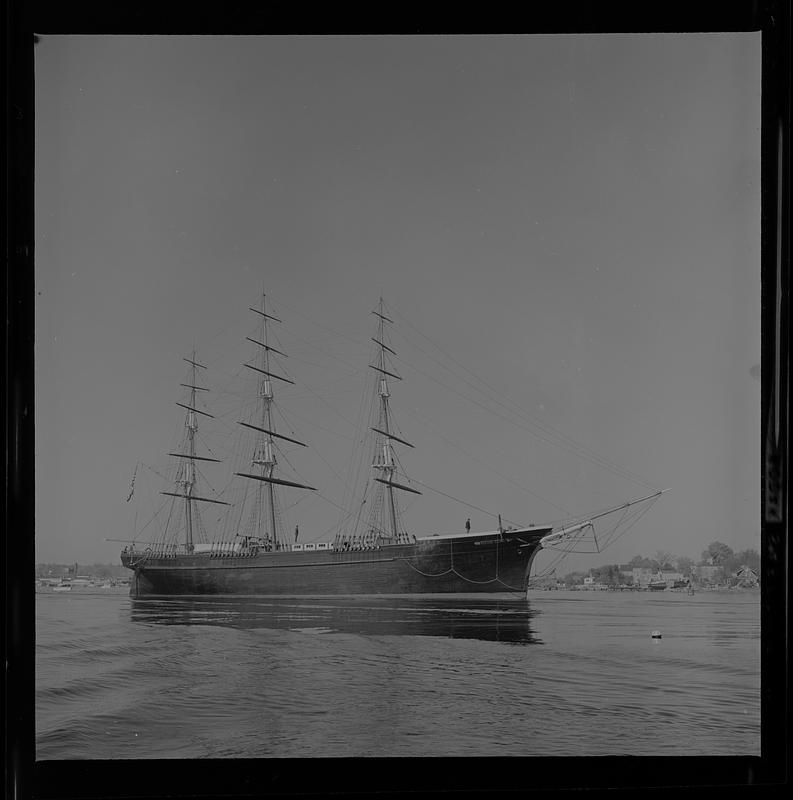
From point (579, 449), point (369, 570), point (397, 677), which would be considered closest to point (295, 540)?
point (369, 570)

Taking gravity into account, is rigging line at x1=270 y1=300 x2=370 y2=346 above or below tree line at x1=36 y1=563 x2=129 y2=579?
above

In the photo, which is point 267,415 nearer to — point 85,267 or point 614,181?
point 85,267

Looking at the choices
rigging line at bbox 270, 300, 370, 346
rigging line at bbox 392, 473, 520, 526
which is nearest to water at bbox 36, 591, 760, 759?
rigging line at bbox 392, 473, 520, 526

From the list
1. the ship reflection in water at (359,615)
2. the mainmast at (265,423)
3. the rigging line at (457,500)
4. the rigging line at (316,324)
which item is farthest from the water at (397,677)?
the rigging line at (316,324)

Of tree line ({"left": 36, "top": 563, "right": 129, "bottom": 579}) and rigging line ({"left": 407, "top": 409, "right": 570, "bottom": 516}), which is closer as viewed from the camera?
tree line ({"left": 36, "top": 563, "right": 129, "bottom": 579})

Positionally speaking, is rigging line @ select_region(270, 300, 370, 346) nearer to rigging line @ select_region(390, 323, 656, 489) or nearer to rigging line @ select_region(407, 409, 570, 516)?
rigging line @ select_region(390, 323, 656, 489)

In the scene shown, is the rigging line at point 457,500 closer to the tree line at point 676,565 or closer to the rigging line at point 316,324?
the tree line at point 676,565

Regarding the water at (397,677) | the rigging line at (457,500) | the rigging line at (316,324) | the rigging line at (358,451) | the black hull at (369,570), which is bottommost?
the water at (397,677)

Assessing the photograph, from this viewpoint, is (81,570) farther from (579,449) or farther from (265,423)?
(579,449)
